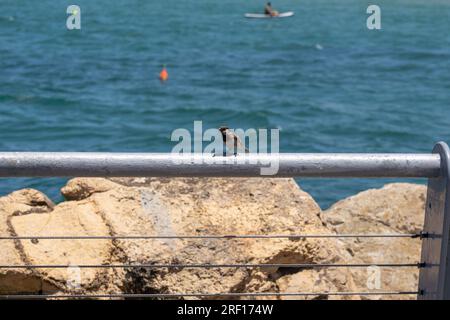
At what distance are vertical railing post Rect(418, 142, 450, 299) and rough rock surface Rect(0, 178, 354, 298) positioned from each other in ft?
6.26

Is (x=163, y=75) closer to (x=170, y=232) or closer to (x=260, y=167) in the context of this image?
(x=170, y=232)

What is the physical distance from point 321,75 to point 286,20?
15.6 meters

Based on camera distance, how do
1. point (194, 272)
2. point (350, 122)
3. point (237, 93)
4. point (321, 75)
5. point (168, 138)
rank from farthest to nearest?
point (321, 75), point (237, 93), point (350, 122), point (168, 138), point (194, 272)

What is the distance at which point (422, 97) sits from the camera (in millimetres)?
25062

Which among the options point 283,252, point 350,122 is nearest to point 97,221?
point 283,252

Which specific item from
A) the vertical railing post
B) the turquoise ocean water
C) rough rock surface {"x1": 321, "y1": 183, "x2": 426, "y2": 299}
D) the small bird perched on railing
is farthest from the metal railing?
the turquoise ocean water

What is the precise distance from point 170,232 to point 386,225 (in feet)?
11.1

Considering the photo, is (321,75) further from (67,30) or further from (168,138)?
(67,30)

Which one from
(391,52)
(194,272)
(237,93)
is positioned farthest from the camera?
(391,52)

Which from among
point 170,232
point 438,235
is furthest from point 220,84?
point 438,235

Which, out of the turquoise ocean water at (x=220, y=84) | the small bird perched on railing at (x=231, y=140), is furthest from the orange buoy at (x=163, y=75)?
the small bird perched on railing at (x=231, y=140)

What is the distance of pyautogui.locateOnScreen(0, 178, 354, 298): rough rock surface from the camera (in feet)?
15.9

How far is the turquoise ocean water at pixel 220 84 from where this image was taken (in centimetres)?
2003
